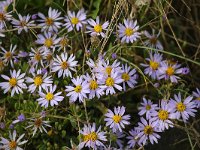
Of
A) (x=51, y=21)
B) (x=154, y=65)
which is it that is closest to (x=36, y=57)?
(x=51, y=21)

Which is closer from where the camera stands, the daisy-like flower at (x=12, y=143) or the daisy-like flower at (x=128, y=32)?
the daisy-like flower at (x=12, y=143)

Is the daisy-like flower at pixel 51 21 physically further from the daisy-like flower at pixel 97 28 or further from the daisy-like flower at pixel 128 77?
the daisy-like flower at pixel 128 77

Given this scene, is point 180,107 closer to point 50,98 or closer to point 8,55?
point 50,98

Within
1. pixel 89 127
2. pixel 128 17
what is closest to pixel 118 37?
pixel 128 17

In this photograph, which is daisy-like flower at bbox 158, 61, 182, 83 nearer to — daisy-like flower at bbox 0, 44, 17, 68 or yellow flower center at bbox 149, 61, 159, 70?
yellow flower center at bbox 149, 61, 159, 70

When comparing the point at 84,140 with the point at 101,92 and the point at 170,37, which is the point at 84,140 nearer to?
the point at 101,92

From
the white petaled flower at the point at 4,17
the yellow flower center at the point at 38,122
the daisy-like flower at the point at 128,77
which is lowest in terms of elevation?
the yellow flower center at the point at 38,122

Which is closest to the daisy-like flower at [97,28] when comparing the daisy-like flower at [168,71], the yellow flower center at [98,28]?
the yellow flower center at [98,28]
